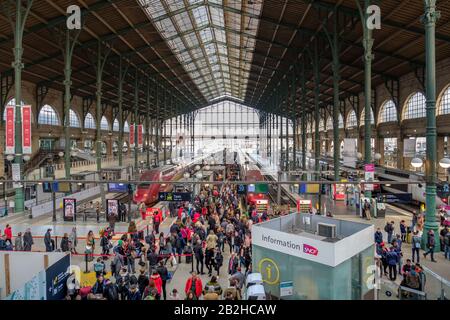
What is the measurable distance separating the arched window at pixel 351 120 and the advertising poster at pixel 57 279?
43.7 m

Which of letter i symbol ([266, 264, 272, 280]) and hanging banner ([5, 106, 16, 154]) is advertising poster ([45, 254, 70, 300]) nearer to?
letter i symbol ([266, 264, 272, 280])

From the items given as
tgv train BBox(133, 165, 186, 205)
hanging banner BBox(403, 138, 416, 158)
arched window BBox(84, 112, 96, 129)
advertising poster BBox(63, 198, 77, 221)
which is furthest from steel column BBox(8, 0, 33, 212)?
arched window BBox(84, 112, 96, 129)

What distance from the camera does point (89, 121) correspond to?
48219mm

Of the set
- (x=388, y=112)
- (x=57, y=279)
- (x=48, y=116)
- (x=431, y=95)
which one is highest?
(x=48, y=116)

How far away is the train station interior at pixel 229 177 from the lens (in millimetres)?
8578

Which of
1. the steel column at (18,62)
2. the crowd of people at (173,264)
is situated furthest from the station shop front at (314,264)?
the steel column at (18,62)

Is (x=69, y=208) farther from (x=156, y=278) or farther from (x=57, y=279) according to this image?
(x=156, y=278)

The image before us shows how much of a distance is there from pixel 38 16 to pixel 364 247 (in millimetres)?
21577

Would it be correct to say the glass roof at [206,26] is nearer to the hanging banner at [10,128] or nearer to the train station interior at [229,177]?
the train station interior at [229,177]

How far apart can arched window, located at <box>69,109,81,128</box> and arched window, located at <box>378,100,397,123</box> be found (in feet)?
122

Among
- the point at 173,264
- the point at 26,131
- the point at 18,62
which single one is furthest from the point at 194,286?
the point at 18,62

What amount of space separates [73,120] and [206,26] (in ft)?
73.3

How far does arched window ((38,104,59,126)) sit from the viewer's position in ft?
120

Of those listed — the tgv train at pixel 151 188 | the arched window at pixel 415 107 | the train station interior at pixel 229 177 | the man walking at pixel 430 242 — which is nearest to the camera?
the train station interior at pixel 229 177
